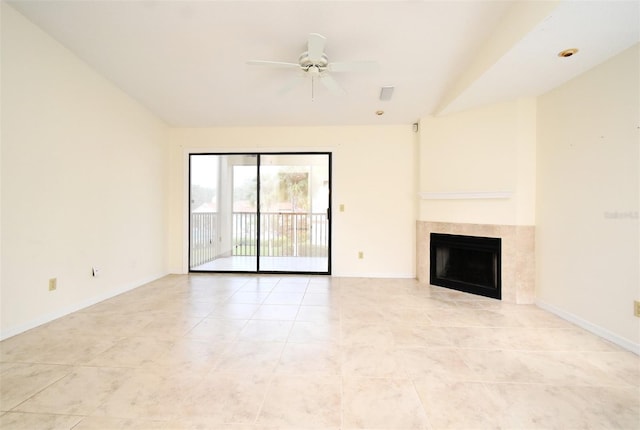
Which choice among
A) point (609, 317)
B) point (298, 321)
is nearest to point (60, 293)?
point (298, 321)

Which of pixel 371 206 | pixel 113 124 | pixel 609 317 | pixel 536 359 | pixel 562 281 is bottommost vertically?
pixel 536 359

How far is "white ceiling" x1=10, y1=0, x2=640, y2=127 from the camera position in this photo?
2.04 m

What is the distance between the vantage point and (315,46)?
2152 millimetres

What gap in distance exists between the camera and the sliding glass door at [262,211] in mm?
4652

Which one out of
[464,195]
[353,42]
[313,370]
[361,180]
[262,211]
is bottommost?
[313,370]

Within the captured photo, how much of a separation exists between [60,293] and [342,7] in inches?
144

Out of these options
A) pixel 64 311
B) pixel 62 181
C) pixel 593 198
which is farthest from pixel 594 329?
pixel 62 181

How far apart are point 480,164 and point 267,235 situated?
3.49 metres

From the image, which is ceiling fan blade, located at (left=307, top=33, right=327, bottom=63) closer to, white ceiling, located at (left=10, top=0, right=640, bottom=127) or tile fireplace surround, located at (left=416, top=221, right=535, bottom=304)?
white ceiling, located at (left=10, top=0, right=640, bottom=127)

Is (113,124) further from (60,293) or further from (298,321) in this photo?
(298,321)

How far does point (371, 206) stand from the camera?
173 inches

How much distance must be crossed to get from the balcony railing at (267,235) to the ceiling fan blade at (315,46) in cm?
276

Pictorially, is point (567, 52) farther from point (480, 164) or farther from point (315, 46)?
point (315, 46)

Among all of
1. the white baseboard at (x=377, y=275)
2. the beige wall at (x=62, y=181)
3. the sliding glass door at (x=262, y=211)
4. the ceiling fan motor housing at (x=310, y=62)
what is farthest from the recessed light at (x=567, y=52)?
the beige wall at (x=62, y=181)
